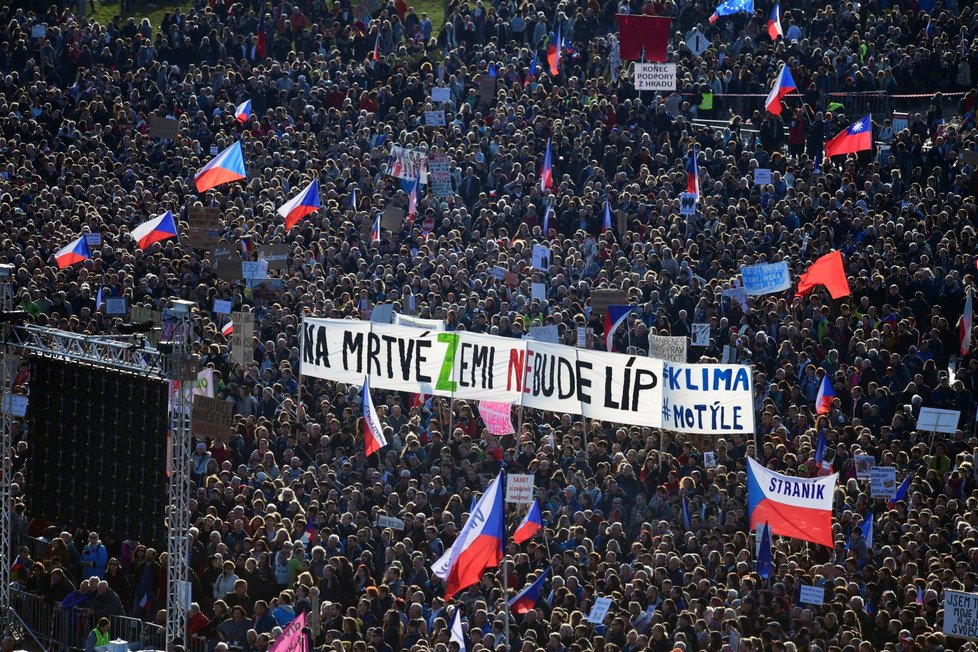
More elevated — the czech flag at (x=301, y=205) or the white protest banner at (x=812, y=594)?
the czech flag at (x=301, y=205)

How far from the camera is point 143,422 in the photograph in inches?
769

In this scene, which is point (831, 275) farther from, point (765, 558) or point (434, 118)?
point (434, 118)

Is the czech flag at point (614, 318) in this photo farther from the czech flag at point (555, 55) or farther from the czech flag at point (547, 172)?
the czech flag at point (555, 55)

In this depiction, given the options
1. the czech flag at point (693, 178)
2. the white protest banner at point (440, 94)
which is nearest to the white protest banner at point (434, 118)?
the white protest banner at point (440, 94)

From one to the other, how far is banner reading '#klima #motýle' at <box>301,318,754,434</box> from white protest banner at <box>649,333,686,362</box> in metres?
2.13

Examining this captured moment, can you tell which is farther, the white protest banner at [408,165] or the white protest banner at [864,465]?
the white protest banner at [408,165]

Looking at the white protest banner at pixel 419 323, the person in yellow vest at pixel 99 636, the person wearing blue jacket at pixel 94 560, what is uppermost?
the white protest banner at pixel 419 323

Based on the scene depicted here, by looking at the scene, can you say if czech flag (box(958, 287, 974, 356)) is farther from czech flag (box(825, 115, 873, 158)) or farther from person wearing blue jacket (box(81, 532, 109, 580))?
person wearing blue jacket (box(81, 532, 109, 580))

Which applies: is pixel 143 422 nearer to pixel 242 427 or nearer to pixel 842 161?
pixel 242 427

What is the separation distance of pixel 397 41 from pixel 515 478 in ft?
66.5

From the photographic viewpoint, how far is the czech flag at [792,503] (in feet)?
60.9

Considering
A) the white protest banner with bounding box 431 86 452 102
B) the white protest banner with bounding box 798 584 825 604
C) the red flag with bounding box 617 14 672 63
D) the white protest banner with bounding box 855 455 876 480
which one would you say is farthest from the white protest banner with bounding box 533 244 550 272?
the white protest banner with bounding box 798 584 825 604

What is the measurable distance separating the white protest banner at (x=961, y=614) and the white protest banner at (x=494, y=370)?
4419 mm

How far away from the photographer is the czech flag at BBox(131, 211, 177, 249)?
1118 inches
